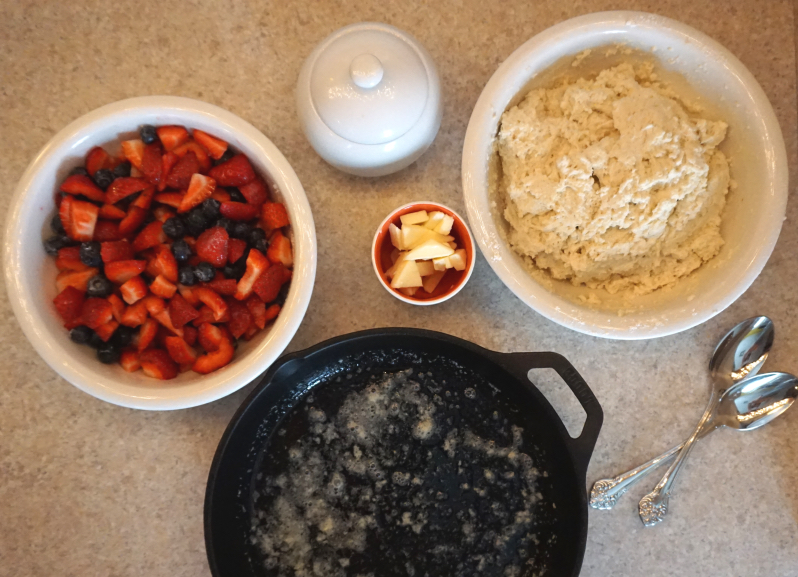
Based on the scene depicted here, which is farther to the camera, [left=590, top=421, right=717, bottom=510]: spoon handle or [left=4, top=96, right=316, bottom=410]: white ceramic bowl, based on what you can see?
[left=590, top=421, right=717, bottom=510]: spoon handle

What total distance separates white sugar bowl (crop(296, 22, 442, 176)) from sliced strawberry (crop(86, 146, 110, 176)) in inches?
13.2

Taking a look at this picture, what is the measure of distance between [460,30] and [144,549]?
1141 mm

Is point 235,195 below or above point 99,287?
above

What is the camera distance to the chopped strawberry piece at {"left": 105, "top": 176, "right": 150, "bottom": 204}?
0.94 meters

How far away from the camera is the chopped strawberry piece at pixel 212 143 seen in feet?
3.14

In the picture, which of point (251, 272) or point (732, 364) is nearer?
point (251, 272)

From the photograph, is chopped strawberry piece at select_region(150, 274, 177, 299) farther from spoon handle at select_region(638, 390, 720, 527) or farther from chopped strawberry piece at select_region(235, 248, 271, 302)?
spoon handle at select_region(638, 390, 720, 527)

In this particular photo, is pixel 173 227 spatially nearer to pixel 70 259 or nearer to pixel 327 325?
pixel 70 259

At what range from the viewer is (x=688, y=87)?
0.99 m

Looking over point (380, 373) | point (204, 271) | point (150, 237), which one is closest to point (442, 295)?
point (380, 373)

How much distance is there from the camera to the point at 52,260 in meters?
0.96

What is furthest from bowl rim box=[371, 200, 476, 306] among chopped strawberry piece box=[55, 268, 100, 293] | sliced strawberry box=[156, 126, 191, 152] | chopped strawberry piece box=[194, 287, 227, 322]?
chopped strawberry piece box=[55, 268, 100, 293]

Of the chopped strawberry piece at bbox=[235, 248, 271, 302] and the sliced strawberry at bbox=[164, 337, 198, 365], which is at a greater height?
the chopped strawberry piece at bbox=[235, 248, 271, 302]

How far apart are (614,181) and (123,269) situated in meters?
0.80
